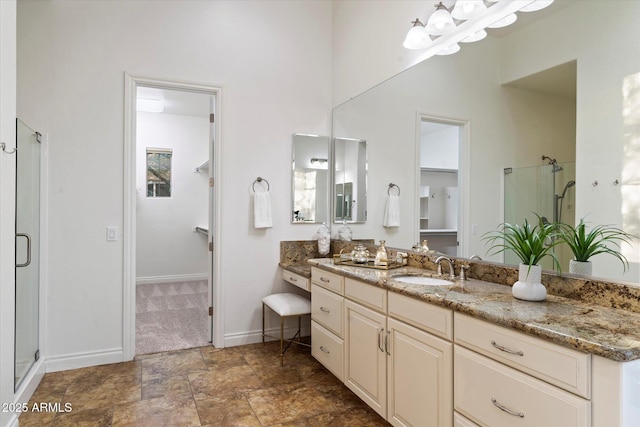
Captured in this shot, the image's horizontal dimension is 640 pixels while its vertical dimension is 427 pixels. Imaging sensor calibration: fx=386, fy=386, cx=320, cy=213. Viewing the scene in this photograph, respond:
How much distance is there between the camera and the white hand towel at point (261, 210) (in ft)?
11.5

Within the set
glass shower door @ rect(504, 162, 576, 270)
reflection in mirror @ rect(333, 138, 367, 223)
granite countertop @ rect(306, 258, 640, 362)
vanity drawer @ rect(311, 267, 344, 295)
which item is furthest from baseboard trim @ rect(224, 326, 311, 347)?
glass shower door @ rect(504, 162, 576, 270)

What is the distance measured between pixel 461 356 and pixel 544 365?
391 mm

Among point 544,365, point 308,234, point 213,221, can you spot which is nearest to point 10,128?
point 213,221

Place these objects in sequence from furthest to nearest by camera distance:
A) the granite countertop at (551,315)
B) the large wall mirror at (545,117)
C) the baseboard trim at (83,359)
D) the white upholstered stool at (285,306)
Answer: the white upholstered stool at (285,306) → the baseboard trim at (83,359) → the large wall mirror at (545,117) → the granite countertop at (551,315)

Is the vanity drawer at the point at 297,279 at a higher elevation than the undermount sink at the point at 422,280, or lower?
lower

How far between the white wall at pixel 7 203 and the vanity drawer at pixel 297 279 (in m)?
1.89

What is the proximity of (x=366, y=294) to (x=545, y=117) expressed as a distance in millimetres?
1325

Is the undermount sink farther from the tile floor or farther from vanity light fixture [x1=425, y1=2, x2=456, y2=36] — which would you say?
vanity light fixture [x1=425, y1=2, x2=456, y2=36]

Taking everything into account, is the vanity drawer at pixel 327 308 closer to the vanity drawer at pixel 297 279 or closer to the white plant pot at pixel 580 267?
the vanity drawer at pixel 297 279

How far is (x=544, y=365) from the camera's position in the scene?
1.29 m

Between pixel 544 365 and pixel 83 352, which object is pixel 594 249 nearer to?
→ pixel 544 365

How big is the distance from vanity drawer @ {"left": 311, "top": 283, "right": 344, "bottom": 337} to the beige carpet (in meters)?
1.27

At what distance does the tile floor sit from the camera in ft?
7.49

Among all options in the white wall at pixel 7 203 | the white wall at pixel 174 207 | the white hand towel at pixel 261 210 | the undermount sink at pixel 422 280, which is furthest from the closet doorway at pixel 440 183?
the white wall at pixel 174 207
